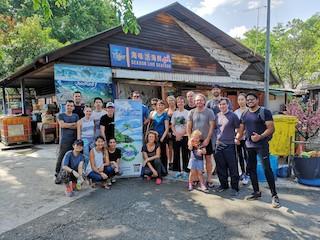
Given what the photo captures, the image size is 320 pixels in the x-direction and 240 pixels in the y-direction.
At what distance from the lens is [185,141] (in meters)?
5.74

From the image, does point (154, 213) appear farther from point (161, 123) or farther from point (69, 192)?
point (161, 123)

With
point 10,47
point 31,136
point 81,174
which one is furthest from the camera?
point 10,47

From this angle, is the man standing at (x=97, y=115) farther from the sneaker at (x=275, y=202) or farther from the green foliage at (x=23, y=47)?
the green foliage at (x=23, y=47)

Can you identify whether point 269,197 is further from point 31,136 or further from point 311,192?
point 31,136

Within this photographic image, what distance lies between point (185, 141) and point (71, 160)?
2.22m

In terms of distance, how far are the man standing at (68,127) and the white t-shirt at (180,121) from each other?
193cm

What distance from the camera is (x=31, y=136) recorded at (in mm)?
10891

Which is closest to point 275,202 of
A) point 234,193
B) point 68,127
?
point 234,193

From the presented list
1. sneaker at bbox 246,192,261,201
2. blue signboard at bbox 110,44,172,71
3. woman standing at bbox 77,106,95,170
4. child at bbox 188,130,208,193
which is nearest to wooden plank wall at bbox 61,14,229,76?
blue signboard at bbox 110,44,172,71

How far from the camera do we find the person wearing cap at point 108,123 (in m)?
5.66

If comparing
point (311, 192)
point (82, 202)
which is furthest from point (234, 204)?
point (82, 202)

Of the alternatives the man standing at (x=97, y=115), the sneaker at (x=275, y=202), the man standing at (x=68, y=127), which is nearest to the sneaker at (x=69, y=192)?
the man standing at (x=68, y=127)

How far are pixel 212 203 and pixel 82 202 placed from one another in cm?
205

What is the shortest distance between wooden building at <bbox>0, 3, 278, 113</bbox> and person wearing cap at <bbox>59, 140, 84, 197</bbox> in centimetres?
452
